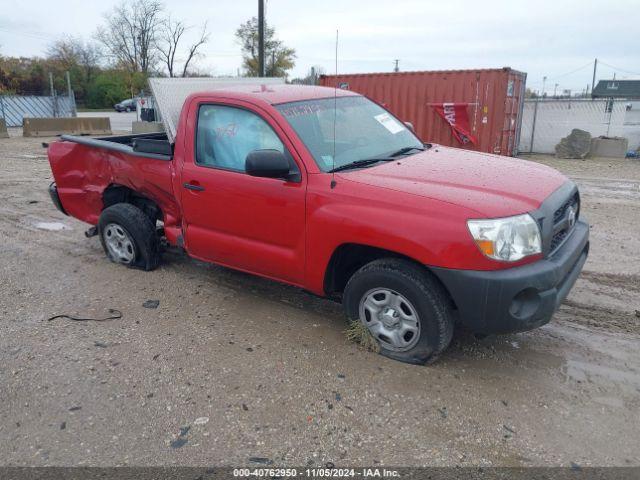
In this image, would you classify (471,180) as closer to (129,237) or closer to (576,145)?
(129,237)

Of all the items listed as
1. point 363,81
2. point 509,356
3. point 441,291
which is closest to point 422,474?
point 441,291

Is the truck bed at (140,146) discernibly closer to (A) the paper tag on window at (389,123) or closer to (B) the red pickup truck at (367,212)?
(B) the red pickup truck at (367,212)

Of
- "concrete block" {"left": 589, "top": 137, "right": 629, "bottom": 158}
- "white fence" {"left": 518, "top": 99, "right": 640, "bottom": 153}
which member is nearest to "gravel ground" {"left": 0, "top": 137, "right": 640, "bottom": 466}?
"concrete block" {"left": 589, "top": 137, "right": 629, "bottom": 158}

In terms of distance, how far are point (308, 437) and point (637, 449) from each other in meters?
1.75

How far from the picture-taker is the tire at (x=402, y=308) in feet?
10.9

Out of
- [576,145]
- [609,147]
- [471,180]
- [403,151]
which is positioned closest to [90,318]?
[403,151]

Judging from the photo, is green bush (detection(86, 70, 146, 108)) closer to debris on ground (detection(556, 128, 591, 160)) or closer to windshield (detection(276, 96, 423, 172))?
debris on ground (detection(556, 128, 591, 160))

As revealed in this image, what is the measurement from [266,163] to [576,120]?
1640 cm

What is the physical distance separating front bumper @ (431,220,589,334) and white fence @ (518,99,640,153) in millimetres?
15541

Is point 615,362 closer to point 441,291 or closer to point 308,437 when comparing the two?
point 441,291

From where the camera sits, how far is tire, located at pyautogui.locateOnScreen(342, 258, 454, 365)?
130 inches

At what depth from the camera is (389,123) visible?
181 inches

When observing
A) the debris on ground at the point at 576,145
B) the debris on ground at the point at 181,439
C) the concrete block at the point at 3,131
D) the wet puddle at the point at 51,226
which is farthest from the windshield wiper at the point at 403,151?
the concrete block at the point at 3,131

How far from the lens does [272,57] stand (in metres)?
37.0
